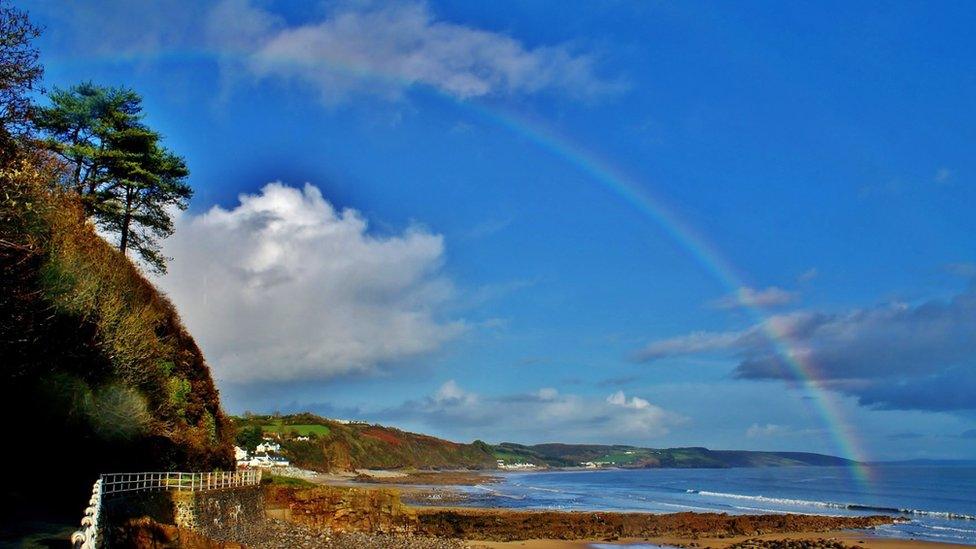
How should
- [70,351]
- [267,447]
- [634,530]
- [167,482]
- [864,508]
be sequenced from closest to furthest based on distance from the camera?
[70,351], [167,482], [634,530], [864,508], [267,447]

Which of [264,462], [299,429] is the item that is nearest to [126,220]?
[264,462]

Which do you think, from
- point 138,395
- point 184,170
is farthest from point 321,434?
point 138,395

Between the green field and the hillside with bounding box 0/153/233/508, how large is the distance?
12171cm

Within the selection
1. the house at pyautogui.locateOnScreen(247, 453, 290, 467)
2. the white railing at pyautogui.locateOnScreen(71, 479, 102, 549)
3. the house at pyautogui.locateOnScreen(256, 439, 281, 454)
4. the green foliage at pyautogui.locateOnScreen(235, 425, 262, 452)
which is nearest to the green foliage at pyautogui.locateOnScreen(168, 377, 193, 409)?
the white railing at pyautogui.locateOnScreen(71, 479, 102, 549)

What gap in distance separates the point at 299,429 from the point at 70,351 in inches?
5489

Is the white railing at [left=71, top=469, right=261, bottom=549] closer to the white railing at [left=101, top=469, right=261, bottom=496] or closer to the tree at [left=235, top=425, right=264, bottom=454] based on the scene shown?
the white railing at [left=101, top=469, right=261, bottom=496]

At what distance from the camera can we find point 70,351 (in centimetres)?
2342

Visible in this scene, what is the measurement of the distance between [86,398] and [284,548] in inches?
570

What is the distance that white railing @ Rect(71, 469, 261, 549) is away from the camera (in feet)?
41.4

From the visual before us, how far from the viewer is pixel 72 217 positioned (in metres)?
27.4

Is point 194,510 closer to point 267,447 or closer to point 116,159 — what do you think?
point 116,159

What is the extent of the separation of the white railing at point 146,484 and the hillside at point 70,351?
93cm

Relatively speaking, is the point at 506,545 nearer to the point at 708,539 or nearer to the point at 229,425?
the point at 708,539

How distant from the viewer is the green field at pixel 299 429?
15174cm
